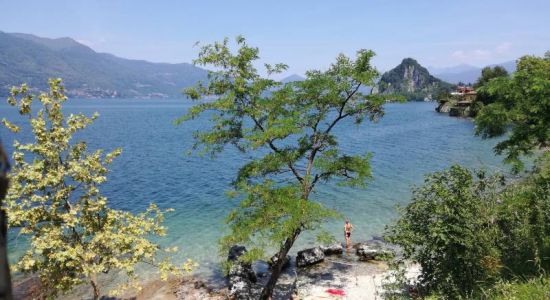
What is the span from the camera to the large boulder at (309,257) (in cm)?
3119

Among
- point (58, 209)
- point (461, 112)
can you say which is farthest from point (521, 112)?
point (461, 112)

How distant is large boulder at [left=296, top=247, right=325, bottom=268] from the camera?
31.2 metres

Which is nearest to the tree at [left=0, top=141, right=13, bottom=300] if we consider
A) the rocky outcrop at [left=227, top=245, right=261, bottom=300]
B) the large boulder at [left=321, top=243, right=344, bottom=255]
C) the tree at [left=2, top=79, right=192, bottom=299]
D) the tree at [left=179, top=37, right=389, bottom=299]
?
the tree at [left=2, top=79, right=192, bottom=299]

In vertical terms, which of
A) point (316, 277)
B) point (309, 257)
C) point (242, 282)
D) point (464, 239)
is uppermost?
point (464, 239)

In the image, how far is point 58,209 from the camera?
1809 cm

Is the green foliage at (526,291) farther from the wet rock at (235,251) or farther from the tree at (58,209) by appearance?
the wet rock at (235,251)

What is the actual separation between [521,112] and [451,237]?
577 inches

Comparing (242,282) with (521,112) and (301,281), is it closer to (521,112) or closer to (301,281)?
(301,281)

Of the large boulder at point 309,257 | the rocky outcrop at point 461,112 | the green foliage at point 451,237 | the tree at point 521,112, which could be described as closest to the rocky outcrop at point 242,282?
the large boulder at point 309,257

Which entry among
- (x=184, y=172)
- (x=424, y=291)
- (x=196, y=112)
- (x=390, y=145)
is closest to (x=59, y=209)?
(x=196, y=112)

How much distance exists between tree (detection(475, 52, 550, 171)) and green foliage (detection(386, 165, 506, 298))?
34.5 ft

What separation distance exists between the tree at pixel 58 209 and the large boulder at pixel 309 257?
14777mm

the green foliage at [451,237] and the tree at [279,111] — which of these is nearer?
the green foliage at [451,237]

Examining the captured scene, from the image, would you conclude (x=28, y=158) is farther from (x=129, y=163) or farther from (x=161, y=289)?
(x=161, y=289)
